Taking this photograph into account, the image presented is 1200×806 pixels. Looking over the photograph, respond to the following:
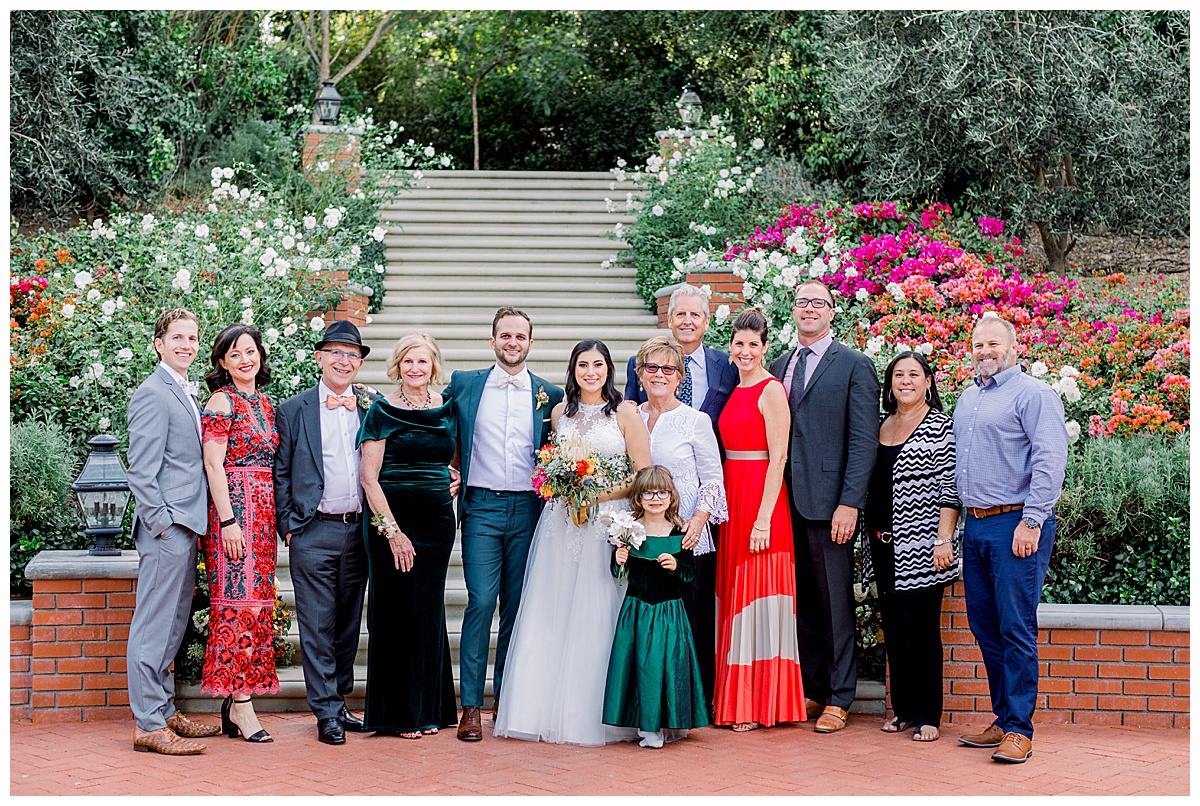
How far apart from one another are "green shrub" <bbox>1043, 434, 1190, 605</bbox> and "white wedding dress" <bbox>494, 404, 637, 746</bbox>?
2.46 m

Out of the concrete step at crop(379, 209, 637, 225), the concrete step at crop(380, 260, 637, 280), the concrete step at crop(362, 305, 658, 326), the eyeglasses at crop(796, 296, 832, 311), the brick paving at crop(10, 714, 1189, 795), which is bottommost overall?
the brick paving at crop(10, 714, 1189, 795)

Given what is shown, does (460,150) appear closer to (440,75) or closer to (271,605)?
(440,75)

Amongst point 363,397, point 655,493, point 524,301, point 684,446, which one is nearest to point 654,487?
point 655,493

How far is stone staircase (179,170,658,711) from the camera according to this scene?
10.1 metres

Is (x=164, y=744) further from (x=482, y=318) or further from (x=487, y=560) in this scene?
(x=482, y=318)

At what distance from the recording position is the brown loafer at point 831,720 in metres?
5.26

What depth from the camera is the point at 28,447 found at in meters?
6.34

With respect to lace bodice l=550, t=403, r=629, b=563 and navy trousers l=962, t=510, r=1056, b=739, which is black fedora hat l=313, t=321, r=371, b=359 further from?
navy trousers l=962, t=510, r=1056, b=739

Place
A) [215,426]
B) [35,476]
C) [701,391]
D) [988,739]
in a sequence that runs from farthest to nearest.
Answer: [35,476] < [701,391] < [988,739] < [215,426]

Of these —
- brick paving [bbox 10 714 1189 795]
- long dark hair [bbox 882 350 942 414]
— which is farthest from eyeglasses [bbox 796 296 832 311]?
brick paving [bbox 10 714 1189 795]

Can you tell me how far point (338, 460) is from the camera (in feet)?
17.1

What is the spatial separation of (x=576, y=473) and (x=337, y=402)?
118cm

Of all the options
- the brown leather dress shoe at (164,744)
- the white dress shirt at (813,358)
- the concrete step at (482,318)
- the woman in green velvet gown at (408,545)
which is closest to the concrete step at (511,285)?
the concrete step at (482,318)

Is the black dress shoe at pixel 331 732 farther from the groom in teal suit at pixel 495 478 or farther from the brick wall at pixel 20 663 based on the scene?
the brick wall at pixel 20 663
